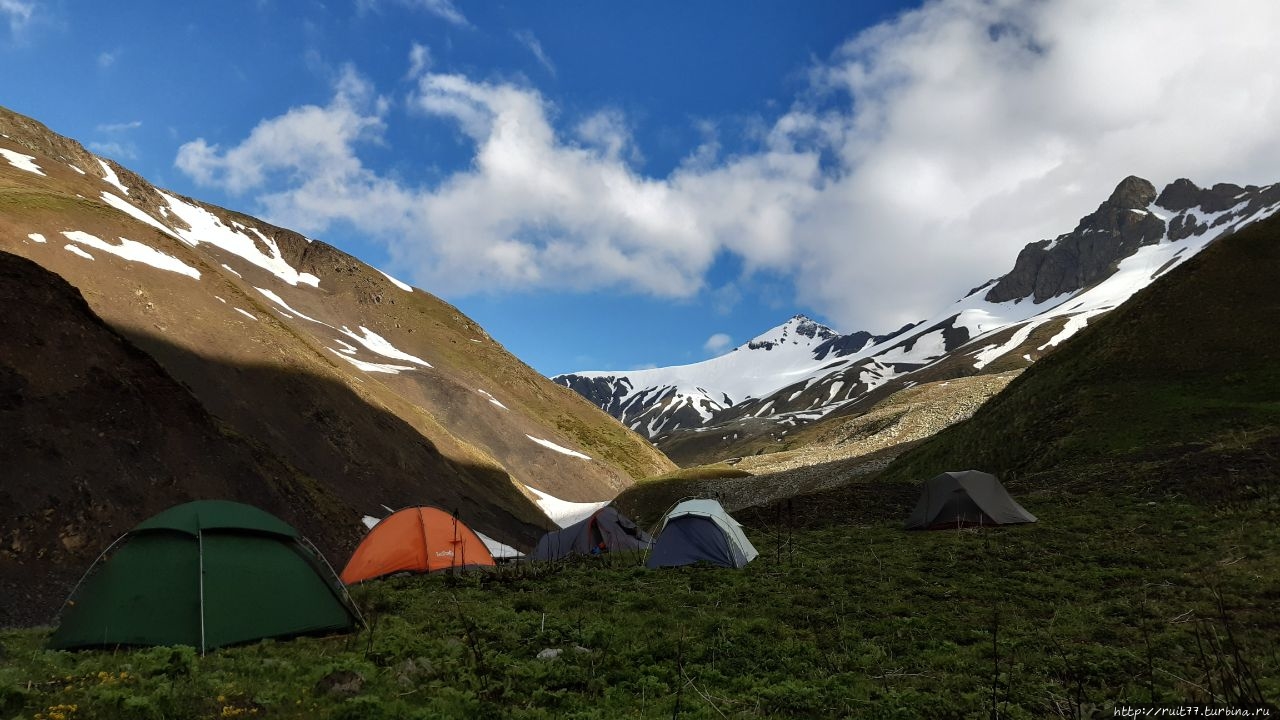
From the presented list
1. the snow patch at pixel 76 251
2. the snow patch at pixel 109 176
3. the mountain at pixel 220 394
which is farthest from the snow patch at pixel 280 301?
the snow patch at pixel 76 251

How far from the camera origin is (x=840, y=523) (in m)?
32.1

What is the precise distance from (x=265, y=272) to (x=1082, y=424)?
11522 cm

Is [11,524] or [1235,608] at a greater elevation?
[11,524]

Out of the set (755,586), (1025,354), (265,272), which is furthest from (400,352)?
(1025,354)

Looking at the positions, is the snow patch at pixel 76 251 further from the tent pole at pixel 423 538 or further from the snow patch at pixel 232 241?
the snow patch at pixel 232 241

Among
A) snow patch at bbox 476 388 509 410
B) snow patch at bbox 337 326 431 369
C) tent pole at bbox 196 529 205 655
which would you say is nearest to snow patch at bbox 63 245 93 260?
tent pole at bbox 196 529 205 655

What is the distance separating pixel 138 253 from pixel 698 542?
177ft

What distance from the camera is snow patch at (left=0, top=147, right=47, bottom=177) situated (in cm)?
6726

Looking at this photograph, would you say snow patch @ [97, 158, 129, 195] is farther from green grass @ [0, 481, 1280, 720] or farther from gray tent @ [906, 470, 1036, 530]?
gray tent @ [906, 470, 1036, 530]

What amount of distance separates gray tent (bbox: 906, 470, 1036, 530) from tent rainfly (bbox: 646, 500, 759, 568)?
30.2ft

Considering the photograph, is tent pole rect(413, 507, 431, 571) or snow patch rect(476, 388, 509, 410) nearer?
tent pole rect(413, 507, 431, 571)

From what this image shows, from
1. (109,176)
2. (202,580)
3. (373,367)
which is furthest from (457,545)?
(109,176)

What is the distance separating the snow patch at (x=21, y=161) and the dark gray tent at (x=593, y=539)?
73.9 m

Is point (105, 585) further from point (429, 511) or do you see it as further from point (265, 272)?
point (265, 272)
